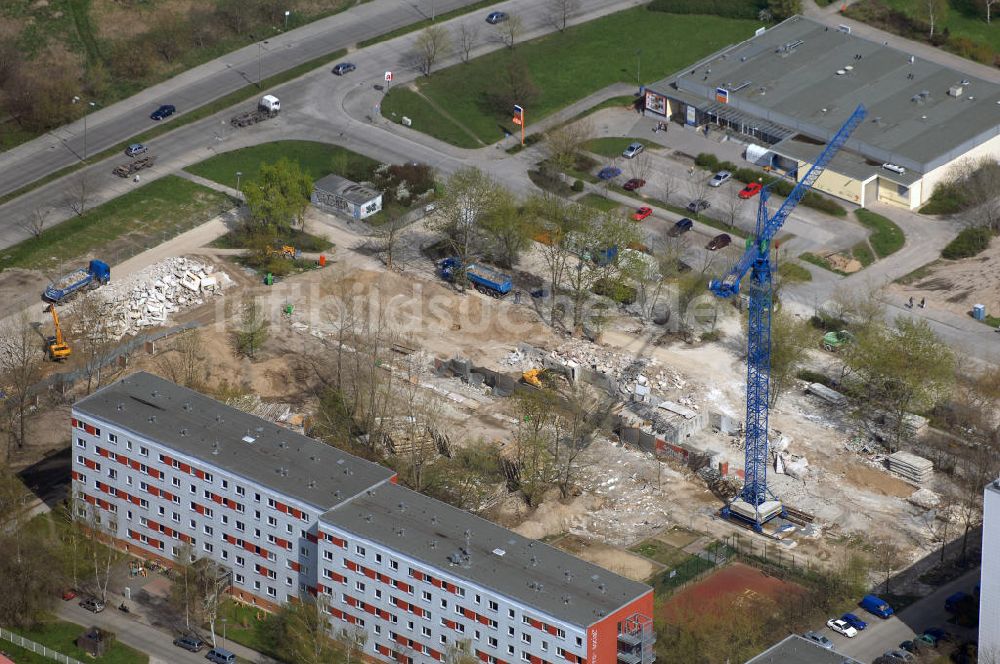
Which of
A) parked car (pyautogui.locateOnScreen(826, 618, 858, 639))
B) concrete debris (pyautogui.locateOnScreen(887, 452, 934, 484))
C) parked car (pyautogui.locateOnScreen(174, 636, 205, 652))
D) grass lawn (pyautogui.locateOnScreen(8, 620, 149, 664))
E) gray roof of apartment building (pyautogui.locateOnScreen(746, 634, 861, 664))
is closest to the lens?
gray roof of apartment building (pyautogui.locateOnScreen(746, 634, 861, 664))

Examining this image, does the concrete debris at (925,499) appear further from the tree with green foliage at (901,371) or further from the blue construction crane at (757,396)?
the blue construction crane at (757,396)

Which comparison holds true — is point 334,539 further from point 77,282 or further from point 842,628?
point 77,282

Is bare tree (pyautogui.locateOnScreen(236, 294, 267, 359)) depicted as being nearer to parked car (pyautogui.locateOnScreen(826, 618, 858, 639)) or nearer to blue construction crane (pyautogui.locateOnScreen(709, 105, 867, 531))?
blue construction crane (pyautogui.locateOnScreen(709, 105, 867, 531))

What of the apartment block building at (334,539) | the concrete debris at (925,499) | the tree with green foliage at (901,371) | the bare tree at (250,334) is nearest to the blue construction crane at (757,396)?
the concrete debris at (925,499)

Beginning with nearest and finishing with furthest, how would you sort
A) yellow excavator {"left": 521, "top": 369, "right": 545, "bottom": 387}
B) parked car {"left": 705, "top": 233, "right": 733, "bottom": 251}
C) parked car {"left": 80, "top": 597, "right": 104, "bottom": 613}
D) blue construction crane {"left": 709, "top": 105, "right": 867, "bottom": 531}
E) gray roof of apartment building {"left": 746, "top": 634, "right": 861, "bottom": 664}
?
1. gray roof of apartment building {"left": 746, "top": 634, "right": 861, "bottom": 664}
2. parked car {"left": 80, "top": 597, "right": 104, "bottom": 613}
3. blue construction crane {"left": 709, "top": 105, "right": 867, "bottom": 531}
4. yellow excavator {"left": 521, "top": 369, "right": 545, "bottom": 387}
5. parked car {"left": 705, "top": 233, "right": 733, "bottom": 251}

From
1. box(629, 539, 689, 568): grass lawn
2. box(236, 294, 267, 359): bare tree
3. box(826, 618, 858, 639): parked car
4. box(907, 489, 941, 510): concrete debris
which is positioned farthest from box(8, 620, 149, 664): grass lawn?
box(907, 489, 941, 510): concrete debris

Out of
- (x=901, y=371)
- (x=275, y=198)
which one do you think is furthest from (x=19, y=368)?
(x=901, y=371)

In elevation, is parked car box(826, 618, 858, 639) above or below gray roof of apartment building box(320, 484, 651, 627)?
below
